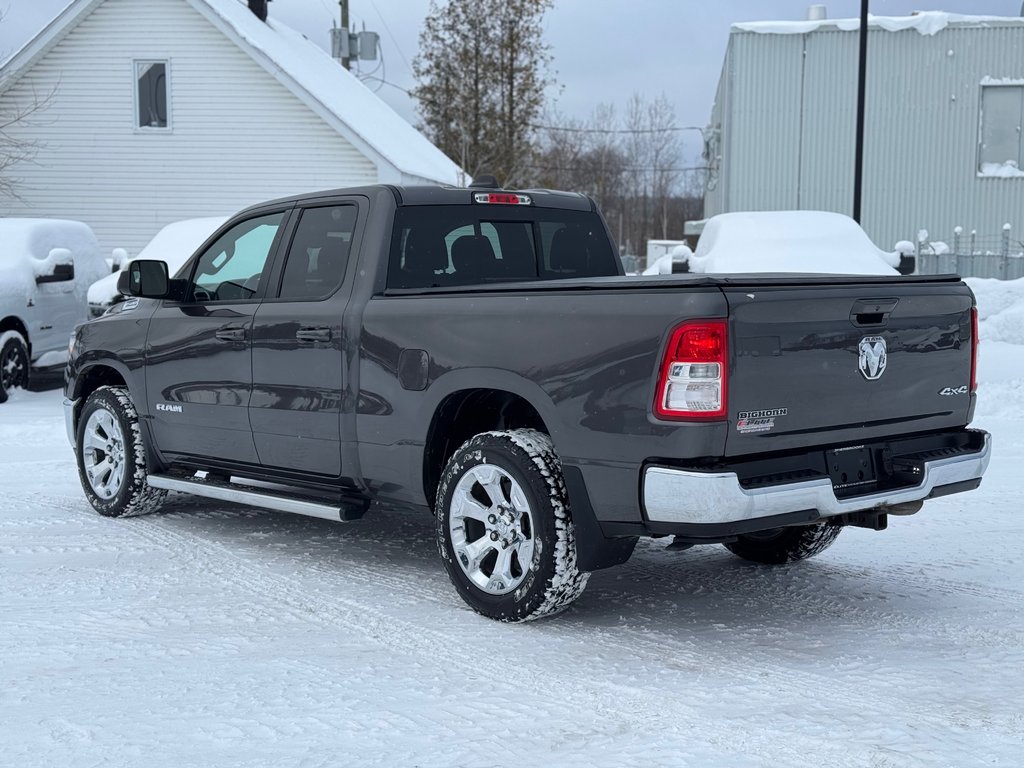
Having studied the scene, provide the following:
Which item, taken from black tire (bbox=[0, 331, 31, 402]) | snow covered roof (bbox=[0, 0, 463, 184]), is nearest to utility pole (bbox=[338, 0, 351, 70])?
snow covered roof (bbox=[0, 0, 463, 184])

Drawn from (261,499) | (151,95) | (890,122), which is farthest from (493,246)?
(890,122)

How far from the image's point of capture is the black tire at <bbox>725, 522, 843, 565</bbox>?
6.08 meters

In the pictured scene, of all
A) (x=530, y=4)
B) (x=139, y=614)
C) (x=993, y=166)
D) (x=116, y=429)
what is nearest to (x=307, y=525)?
(x=116, y=429)

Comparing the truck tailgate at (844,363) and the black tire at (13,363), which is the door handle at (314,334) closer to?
the truck tailgate at (844,363)

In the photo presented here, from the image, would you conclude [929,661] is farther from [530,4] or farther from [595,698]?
[530,4]

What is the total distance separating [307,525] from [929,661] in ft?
13.0

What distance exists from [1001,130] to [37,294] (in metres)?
24.6

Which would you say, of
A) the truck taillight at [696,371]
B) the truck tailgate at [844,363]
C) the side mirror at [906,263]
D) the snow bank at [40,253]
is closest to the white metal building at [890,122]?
the side mirror at [906,263]

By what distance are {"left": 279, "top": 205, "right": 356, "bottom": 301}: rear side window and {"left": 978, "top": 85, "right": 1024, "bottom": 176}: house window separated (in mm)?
27296

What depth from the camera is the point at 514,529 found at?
17.0 feet

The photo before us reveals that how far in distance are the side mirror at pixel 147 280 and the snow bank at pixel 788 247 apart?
8399 mm

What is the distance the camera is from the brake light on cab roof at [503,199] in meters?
6.43

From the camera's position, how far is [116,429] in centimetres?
753

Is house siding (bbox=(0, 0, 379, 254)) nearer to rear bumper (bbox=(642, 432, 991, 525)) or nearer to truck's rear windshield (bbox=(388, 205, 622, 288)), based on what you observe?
truck's rear windshield (bbox=(388, 205, 622, 288))
